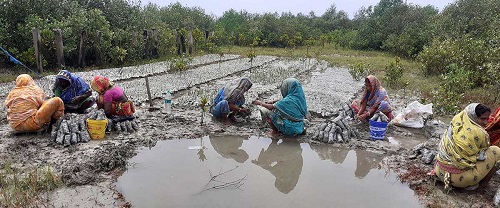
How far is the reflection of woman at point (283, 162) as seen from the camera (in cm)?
522

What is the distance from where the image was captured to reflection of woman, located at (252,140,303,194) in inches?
205

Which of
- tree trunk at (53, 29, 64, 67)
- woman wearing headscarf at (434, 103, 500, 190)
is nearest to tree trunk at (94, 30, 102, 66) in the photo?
tree trunk at (53, 29, 64, 67)

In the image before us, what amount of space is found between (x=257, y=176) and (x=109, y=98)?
3.14 m

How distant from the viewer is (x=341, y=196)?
477 cm

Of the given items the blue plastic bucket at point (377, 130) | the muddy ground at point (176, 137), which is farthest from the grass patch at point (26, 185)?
the blue plastic bucket at point (377, 130)

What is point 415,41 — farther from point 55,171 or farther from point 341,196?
point 55,171

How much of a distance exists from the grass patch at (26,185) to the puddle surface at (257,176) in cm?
84

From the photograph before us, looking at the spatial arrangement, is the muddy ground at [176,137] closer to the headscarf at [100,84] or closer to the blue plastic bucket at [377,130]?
the blue plastic bucket at [377,130]

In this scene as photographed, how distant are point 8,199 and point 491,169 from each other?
18.9 feet

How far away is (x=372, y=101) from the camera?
24.8 ft

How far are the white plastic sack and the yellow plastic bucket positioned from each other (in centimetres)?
579

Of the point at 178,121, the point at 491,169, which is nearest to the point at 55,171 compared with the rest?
the point at 178,121

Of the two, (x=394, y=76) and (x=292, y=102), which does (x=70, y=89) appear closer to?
(x=292, y=102)

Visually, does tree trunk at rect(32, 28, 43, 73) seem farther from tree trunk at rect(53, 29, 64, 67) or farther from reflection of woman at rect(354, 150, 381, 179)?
reflection of woman at rect(354, 150, 381, 179)
